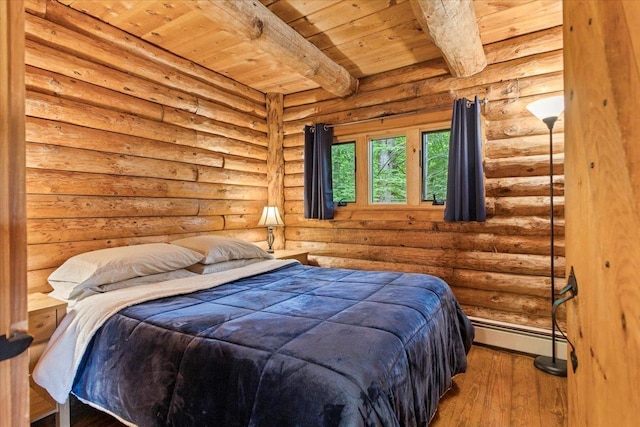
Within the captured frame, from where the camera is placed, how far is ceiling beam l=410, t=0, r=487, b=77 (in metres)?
2.11

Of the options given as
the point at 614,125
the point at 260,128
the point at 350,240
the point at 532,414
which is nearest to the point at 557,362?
the point at 532,414

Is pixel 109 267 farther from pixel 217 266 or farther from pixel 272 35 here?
pixel 272 35

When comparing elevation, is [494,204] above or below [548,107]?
below

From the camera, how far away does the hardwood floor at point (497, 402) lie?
204cm

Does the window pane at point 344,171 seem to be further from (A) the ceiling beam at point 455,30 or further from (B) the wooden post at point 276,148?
(A) the ceiling beam at point 455,30

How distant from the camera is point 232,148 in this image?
3.93m

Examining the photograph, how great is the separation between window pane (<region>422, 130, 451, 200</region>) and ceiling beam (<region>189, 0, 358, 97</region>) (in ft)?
3.65

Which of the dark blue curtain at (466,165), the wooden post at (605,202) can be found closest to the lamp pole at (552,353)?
the dark blue curtain at (466,165)

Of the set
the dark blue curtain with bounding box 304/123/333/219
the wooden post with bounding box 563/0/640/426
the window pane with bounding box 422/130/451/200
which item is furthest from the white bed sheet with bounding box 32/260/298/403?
the window pane with bounding box 422/130/451/200

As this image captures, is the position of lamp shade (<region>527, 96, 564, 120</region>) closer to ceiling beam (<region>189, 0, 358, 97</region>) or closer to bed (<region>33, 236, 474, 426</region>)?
bed (<region>33, 236, 474, 426</region>)

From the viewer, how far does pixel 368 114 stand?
3.84 meters

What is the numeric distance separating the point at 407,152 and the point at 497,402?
7.62 feet

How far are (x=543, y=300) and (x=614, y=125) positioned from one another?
284 cm

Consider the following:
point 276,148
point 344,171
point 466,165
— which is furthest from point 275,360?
point 276,148
